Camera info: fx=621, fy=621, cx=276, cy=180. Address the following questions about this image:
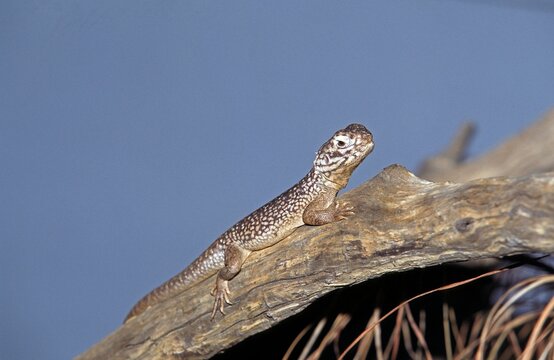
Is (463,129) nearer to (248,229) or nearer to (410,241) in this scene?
(248,229)

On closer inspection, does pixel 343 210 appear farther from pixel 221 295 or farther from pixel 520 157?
pixel 520 157

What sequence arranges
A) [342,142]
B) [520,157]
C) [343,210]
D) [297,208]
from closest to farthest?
[343,210] → [342,142] → [297,208] → [520,157]

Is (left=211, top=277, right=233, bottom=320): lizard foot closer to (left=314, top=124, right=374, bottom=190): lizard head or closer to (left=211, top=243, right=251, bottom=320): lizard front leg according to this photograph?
(left=211, top=243, right=251, bottom=320): lizard front leg

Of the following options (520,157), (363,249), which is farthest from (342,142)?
(520,157)

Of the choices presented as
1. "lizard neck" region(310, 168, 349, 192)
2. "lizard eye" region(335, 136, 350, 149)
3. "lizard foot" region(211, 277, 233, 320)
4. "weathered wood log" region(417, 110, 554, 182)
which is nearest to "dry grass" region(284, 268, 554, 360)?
"lizard foot" region(211, 277, 233, 320)

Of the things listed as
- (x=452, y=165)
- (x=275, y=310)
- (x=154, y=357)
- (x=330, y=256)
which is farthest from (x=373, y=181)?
(x=452, y=165)
